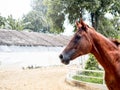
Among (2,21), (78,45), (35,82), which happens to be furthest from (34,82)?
(2,21)

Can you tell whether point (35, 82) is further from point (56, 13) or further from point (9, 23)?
point (9, 23)

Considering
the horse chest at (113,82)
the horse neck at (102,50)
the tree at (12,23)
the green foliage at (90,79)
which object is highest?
the tree at (12,23)

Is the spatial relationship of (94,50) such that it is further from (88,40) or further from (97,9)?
(97,9)

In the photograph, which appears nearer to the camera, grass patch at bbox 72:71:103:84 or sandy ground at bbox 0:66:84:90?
grass patch at bbox 72:71:103:84

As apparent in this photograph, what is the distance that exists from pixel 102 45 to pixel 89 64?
11.0 meters

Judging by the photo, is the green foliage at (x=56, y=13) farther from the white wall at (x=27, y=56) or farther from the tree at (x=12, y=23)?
the tree at (x=12, y=23)

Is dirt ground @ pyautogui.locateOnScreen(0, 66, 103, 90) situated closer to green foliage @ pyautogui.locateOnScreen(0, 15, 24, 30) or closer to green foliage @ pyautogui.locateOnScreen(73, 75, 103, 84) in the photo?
green foliage @ pyautogui.locateOnScreen(73, 75, 103, 84)

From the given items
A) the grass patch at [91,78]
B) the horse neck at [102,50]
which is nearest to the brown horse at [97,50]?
the horse neck at [102,50]

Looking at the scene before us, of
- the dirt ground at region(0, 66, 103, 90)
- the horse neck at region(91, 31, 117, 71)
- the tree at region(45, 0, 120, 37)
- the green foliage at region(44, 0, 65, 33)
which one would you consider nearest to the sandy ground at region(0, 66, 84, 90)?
the dirt ground at region(0, 66, 103, 90)

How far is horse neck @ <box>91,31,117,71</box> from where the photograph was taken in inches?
175

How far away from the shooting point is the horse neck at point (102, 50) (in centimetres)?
444

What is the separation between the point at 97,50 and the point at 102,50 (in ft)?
0.25

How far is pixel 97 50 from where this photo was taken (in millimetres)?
4500

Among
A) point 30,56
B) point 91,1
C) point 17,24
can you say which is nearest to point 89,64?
point 91,1
